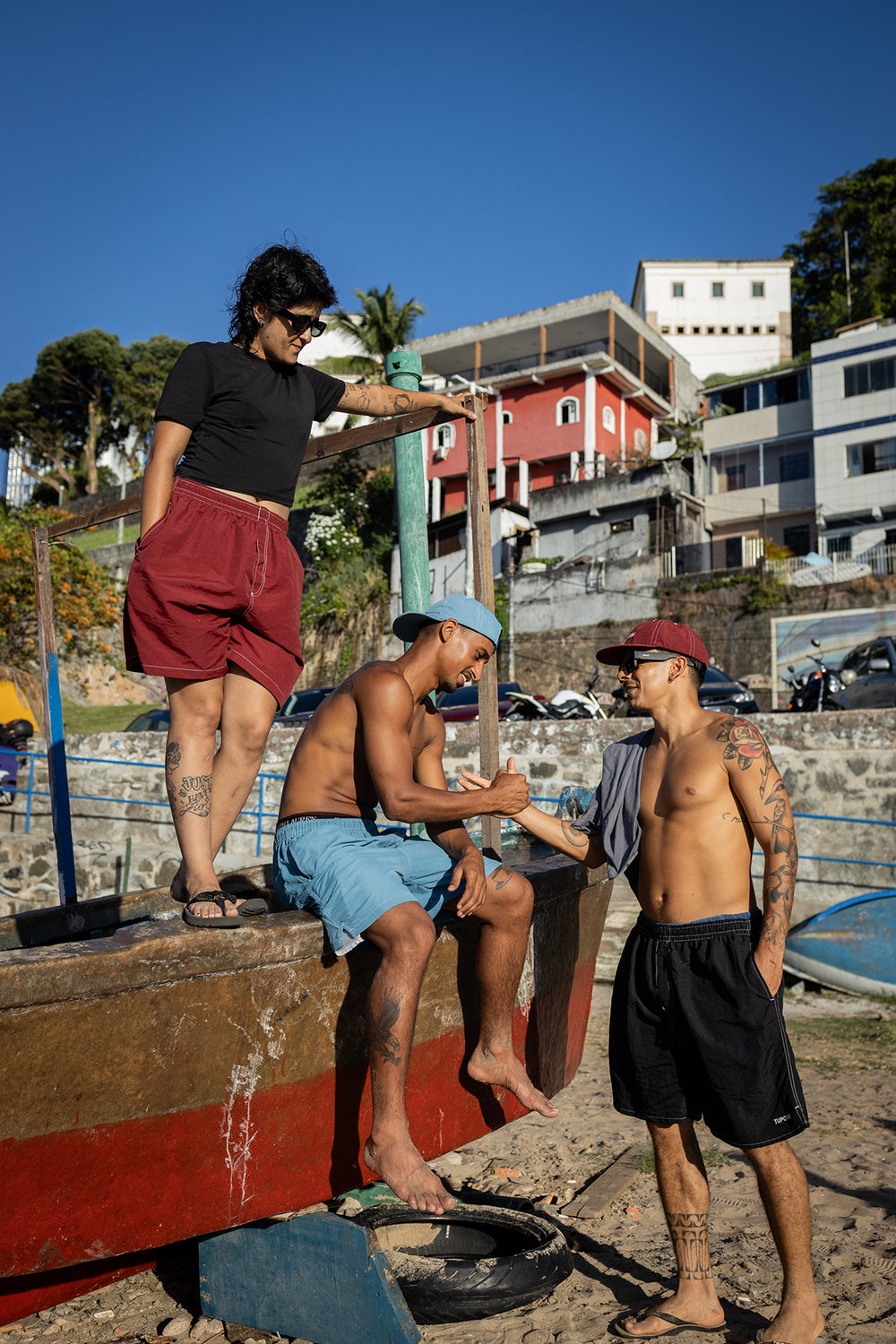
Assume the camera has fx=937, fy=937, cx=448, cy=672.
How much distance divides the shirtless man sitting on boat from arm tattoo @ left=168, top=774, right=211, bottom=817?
0.27 metres

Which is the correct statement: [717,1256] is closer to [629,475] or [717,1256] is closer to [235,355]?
[235,355]

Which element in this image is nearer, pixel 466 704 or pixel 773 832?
pixel 773 832

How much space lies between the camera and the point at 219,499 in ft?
9.19

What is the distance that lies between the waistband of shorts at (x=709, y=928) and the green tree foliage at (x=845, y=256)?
126 feet

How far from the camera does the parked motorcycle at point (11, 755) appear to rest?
11.2 m

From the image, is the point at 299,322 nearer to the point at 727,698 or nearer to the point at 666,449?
the point at 727,698

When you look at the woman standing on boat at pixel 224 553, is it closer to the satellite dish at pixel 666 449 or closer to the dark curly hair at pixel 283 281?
the dark curly hair at pixel 283 281

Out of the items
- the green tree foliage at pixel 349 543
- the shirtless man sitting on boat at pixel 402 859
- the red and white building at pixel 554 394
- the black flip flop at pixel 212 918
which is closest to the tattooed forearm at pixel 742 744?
the shirtless man sitting on boat at pixel 402 859

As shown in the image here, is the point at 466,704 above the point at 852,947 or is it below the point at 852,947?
above

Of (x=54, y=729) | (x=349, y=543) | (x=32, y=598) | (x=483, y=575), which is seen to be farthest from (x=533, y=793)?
(x=349, y=543)

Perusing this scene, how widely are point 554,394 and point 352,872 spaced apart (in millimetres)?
33213

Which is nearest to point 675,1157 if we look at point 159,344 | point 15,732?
point 15,732

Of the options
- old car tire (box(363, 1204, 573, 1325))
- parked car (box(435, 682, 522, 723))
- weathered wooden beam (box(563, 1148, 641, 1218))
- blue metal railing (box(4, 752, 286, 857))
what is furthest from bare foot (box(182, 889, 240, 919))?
parked car (box(435, 682, 522, 723))

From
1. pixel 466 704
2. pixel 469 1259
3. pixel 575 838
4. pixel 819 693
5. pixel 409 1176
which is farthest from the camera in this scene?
pixel 819 693
